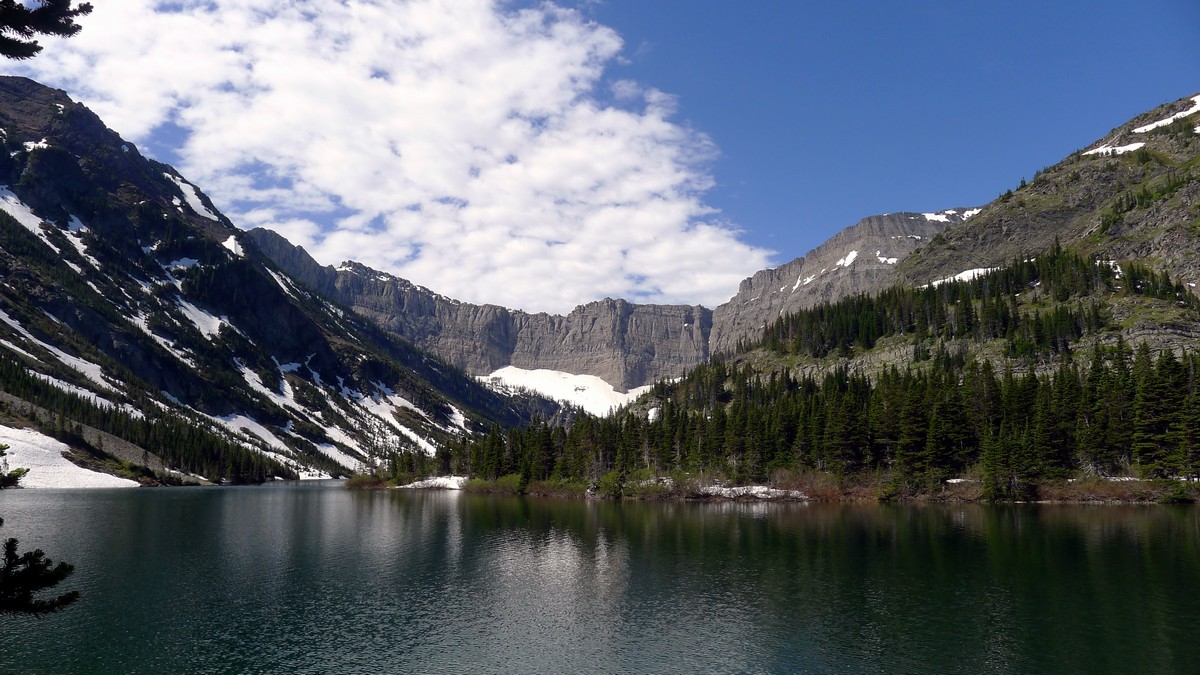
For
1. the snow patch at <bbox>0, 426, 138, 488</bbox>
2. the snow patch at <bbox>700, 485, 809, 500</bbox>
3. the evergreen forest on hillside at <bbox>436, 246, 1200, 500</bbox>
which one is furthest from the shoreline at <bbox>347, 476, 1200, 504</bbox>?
the snow patch at <bbox>0, 426, 138, 488</bbox>

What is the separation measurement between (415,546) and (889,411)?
10006cm

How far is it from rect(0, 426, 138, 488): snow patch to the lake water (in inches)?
3913

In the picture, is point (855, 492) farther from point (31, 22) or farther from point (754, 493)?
point (31, 22)

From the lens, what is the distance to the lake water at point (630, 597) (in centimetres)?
3956

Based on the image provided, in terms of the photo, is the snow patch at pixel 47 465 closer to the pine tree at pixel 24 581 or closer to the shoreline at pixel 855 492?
the shoreline at pixel 855 492

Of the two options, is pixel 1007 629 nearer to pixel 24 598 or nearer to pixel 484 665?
pixel 484 665

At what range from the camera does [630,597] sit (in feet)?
180

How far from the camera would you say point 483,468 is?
7466 inches

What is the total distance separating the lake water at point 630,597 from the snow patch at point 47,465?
326 ft

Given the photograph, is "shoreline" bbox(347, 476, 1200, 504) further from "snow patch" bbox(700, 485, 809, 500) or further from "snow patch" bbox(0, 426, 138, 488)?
"snow patch" bbox(0, 426, 138, 488)

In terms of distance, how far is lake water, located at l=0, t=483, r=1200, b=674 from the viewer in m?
39.6

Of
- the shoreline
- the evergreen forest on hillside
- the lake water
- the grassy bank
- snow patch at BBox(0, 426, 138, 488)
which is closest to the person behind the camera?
the lake water

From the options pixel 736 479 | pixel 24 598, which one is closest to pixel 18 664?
pixel 24 598

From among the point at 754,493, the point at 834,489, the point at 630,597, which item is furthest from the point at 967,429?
the point at 630,597
